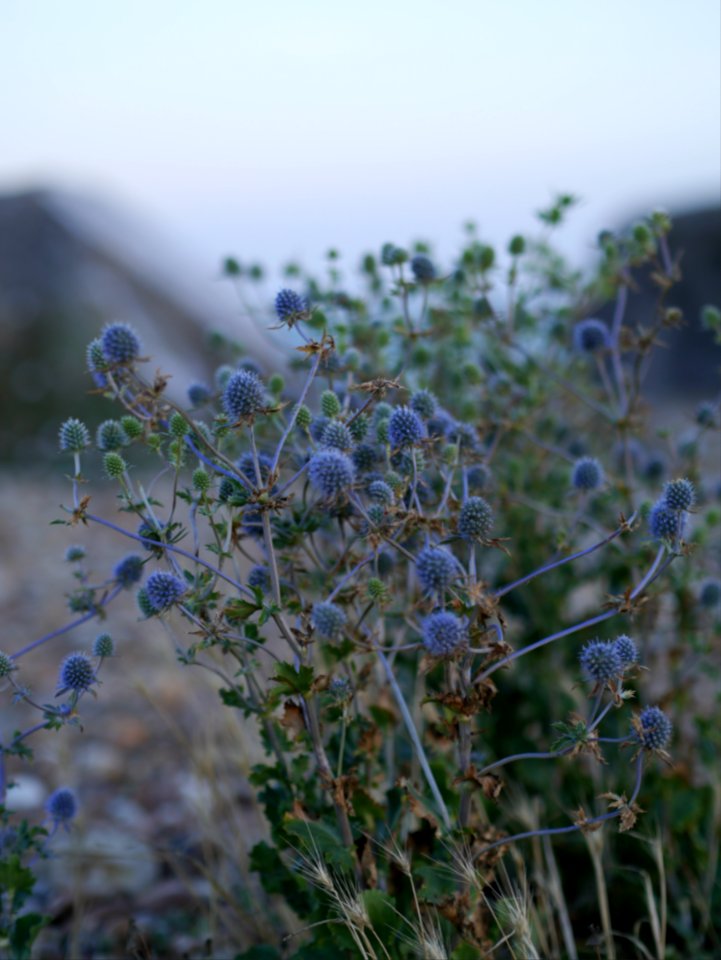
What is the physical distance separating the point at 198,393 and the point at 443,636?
3.25 feet

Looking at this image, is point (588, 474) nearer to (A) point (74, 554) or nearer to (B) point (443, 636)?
(B) point (443, 636)

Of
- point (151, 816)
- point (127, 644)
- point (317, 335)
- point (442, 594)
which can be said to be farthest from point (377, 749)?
point (127, 644)

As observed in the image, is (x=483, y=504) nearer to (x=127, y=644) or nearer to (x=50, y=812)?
(x=50, y=812)

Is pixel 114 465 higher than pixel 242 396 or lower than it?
lower

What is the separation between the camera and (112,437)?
2.00 metres

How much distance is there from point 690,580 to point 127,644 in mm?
3034

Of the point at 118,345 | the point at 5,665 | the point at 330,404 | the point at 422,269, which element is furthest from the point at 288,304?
the point at 5,665

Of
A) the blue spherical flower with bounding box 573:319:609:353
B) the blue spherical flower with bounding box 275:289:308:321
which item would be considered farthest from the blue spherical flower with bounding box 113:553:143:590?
the blue spherical flower with bounding box 573:319:609:353

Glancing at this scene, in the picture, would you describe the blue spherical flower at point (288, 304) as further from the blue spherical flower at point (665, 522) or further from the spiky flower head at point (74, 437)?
the blue spherical flower at point (665, 522)

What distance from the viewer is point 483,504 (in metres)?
1.84

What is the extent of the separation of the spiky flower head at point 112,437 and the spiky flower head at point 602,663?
1021mm

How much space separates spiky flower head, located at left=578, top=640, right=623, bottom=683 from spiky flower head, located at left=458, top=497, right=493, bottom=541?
0.30m

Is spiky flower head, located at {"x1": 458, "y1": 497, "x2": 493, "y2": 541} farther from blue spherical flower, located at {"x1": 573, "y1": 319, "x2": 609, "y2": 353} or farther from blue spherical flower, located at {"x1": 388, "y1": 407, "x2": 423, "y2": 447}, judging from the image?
blue spherical flower, located at {"x1": 573, "y1": 319, "x2": 609, "y2": 353}

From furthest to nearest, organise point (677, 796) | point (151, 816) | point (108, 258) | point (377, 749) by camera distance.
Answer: point (108, 258)
point (151, 816)
point (677, 796)
point (377, 749)
